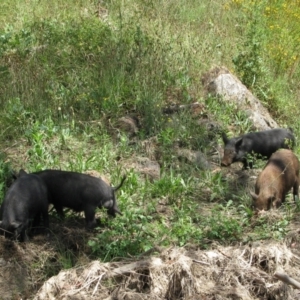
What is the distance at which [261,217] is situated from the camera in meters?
7.97

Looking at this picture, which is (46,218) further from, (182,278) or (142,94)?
(142,94)

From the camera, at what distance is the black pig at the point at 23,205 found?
23.2ft

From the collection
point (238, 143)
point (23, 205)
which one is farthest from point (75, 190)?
point (238, 143)

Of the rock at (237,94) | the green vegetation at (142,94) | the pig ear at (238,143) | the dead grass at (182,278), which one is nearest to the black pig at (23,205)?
the green vegetation at (142,94)

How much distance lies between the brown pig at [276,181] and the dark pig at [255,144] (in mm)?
680

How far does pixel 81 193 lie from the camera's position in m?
7.60

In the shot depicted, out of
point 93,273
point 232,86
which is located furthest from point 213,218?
point 232,86

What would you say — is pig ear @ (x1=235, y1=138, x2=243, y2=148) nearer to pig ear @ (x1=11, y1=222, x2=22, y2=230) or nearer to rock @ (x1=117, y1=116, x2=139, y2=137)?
rock @ (x1=117, y1=116, x2=139, y2=137)

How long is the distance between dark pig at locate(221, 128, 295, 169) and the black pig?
332 centimetres

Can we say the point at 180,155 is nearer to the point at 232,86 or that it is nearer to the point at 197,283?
the point at 232,86

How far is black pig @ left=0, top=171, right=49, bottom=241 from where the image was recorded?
7.07 m

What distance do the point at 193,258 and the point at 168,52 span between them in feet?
20.4

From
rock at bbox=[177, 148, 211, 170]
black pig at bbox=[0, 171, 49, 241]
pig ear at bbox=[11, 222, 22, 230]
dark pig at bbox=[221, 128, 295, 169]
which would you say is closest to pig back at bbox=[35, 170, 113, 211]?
black pig at bbox=[0, 171, 49, 241]

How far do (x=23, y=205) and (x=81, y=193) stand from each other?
72 centimetres
